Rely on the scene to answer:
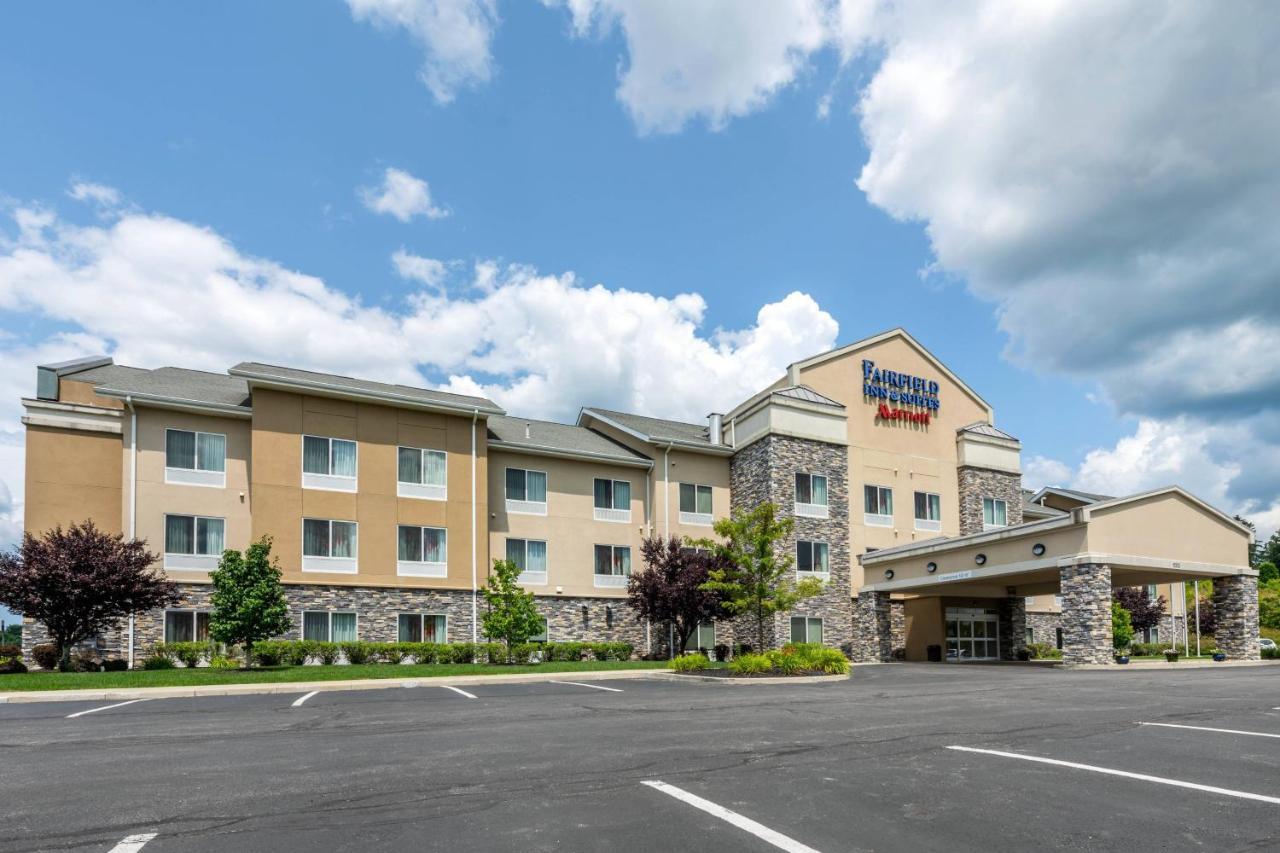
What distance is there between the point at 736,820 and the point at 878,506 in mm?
33274

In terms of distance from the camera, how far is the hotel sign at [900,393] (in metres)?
38.5

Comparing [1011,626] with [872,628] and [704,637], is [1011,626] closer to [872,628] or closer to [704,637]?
[872,628]

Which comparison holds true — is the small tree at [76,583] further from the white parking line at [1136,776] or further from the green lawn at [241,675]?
the white parking line at [1136,776]

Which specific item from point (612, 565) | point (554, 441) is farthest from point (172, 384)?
point (612, 565)

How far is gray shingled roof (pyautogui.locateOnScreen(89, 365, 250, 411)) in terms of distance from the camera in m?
27.1

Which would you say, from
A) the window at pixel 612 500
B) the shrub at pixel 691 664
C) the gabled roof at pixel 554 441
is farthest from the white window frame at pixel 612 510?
the shrub at pixel 691 664

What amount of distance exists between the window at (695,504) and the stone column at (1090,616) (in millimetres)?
14421

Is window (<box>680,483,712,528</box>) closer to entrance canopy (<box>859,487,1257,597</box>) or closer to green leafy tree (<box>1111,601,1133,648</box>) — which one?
entrance canopy (<box>859,487,1257,597</box>)

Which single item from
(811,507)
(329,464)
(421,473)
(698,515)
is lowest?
(698,515)

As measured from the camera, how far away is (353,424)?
1163 inches

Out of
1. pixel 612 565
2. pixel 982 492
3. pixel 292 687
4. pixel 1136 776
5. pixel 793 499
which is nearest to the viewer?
pixel 1136 776

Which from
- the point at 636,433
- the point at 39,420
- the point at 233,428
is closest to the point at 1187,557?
the point at 636,433

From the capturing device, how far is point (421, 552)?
30.2 m

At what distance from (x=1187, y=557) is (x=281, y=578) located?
33.1 m
